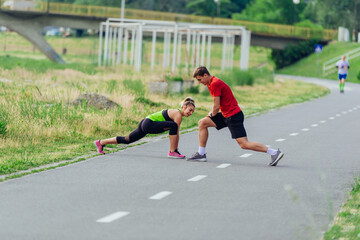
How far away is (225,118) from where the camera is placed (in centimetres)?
1208

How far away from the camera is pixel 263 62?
10025cm

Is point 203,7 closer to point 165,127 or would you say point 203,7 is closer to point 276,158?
point 165,127

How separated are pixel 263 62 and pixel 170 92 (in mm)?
72781

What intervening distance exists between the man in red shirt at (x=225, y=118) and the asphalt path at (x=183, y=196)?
230 millimetres

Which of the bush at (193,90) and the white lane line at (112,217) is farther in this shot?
the bush at (193,90)

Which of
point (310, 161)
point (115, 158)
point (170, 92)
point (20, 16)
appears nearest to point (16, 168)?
point (115, 158)

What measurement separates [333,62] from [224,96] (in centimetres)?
6731

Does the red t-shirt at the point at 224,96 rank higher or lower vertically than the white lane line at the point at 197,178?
higher

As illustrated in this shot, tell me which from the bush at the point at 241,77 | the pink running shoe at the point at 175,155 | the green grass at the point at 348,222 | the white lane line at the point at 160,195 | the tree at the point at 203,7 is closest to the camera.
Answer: the green grass at the point at 348,222

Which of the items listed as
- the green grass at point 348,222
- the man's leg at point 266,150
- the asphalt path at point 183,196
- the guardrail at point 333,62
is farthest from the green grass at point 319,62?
the green grass at point 348,222

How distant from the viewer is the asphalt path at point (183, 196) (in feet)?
22.8

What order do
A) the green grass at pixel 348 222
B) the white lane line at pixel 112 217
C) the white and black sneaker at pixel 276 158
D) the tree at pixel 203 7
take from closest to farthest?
the green grass at pixel 348 222
the white lane line at pixel 112 217
the white and black sneaker at pixel 276 158
the tree at pixel 203 7

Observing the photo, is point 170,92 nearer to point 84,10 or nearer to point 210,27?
point 210,27

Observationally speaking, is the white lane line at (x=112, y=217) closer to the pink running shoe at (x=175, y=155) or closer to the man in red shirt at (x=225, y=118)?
the man in red shirt at (x=225, y=118)
